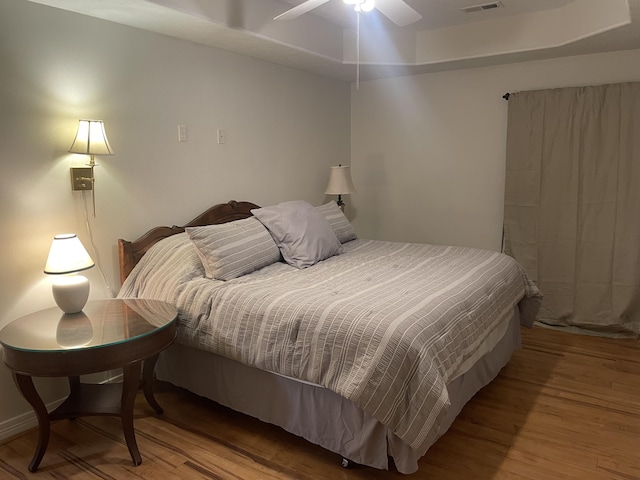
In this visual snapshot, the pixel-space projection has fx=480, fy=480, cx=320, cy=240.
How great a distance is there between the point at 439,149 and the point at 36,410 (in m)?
3.58

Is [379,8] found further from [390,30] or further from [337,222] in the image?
[337,222]

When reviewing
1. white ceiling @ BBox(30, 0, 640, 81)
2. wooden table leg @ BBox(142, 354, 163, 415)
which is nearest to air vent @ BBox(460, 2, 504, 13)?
white ceiling @ BBox(30, 0, 640, 81)

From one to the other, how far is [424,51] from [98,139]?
266cm

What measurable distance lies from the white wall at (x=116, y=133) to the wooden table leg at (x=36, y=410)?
38 centimetres

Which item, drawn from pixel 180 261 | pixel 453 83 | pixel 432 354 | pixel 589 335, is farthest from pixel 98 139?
pixel 589 335

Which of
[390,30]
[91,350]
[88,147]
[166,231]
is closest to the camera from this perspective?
[91,350]

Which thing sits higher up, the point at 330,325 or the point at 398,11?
the point at 398,11

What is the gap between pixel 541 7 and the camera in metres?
3.33

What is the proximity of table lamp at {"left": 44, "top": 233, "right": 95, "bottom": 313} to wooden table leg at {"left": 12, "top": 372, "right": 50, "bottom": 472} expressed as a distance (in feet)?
1.21

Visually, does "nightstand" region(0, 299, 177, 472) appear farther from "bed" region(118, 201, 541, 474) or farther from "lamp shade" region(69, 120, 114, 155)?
"lamp shade" region(69, 120, 114, 155)

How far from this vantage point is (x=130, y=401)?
7.07 feet

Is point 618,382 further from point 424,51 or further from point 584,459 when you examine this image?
point 424,51

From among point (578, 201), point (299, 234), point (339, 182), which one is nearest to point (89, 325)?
point (299, 234)

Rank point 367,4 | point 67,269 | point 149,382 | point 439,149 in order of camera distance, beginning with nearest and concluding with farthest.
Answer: point 67,269
point 367,4
point 149,382
point 439,149
